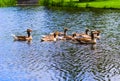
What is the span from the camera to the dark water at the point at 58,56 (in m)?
30.3

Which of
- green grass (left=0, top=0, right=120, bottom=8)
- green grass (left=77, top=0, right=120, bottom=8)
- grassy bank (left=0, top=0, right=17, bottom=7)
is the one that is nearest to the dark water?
green grass (left=77, top=0, right=120, bottom=8)

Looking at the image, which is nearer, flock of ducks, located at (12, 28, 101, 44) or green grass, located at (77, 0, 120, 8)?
flock of ducks, located at (12, 28, 101, 44)

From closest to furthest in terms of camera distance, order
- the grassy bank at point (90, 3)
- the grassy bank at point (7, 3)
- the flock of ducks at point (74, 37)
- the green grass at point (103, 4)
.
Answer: the flock of ducks at point (74, 37)
the green grass at point (103, 4)
the grassy bank at point (90, 3)
the grassy bank at point (7, 3)

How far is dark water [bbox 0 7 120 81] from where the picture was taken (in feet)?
99.5

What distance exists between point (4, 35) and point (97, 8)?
34576 mm

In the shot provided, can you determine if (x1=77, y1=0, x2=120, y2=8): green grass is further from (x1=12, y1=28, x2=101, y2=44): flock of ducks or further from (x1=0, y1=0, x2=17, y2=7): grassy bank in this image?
(x1=12, y1=28, x2=101, y2=44): flock of ducks

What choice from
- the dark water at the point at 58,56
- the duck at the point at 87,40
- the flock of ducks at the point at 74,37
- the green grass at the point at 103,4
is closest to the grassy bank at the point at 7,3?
the green grass at the point at 103,4

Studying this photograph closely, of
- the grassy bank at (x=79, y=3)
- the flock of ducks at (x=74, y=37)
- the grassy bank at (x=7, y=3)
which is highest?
the flock of ducks at (x=74, y=37)

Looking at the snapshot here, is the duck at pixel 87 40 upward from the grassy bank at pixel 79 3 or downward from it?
upward

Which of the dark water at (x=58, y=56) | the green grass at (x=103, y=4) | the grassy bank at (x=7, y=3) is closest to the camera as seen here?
the dark water at (x=58, y=56)

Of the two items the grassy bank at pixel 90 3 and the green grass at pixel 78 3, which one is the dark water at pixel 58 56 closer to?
the grassy bank at pixel 90 3

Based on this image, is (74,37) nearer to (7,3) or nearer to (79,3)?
(79,3)

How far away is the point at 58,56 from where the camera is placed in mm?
36438

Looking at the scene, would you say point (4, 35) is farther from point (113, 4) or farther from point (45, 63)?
point (113, 4)
